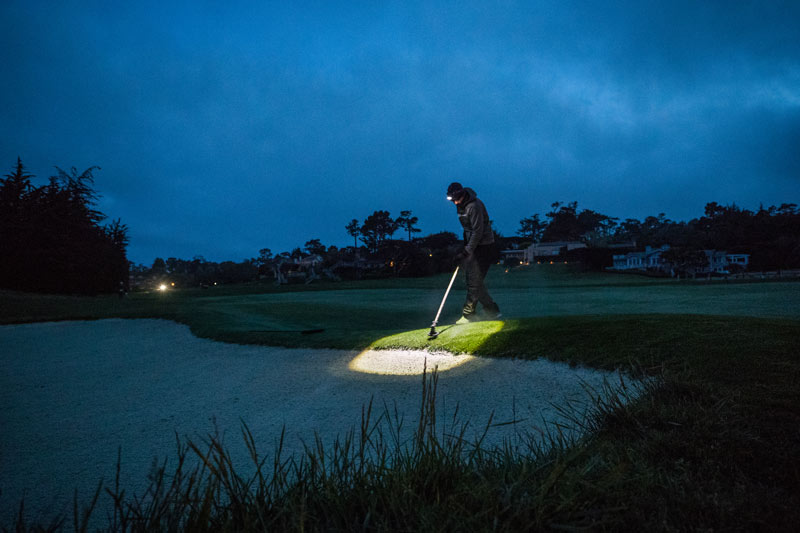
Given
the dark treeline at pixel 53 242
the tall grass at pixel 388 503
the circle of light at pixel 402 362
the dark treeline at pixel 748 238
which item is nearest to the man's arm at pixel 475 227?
the circle of light at pixel 402 362

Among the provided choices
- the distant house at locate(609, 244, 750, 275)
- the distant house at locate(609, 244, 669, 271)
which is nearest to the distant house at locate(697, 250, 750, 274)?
the distant house at locate(609, 244, 750, 275)

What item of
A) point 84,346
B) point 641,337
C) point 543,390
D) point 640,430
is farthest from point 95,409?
point 641,337

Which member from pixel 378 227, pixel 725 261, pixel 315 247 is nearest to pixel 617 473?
pixel 725 261

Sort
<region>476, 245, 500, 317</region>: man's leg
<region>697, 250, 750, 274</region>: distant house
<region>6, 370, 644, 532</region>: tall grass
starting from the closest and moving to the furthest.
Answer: <region>6, 370, 644, 532</region>: tall grass → <region>476, 245, 500, 317</region>: man's leg → <region>697, 250, 750, 274</region>: distant house

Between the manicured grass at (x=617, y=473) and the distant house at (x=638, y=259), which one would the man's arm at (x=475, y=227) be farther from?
the distant house at (x=638, y=259)

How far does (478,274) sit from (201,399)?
5070 mm

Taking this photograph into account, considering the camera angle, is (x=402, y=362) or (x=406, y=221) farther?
(x=406, y=221)

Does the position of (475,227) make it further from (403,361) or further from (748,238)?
(748,238)

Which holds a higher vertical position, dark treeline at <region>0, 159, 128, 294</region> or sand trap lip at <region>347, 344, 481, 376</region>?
dark treeline at <region>0, 159, 128, 294</region>

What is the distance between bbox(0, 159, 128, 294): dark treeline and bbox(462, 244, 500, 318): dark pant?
2574cm

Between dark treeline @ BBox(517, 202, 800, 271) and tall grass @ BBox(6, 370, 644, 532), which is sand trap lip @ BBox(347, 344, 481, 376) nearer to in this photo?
tall grass @ BBox(6, 370, 644, 532)

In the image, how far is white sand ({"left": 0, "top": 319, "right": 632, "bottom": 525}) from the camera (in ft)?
11.3

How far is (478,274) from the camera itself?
7.59 m

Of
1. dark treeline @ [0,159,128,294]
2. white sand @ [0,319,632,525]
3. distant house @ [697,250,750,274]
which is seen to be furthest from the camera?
distant house @ [697,250,750,274]
